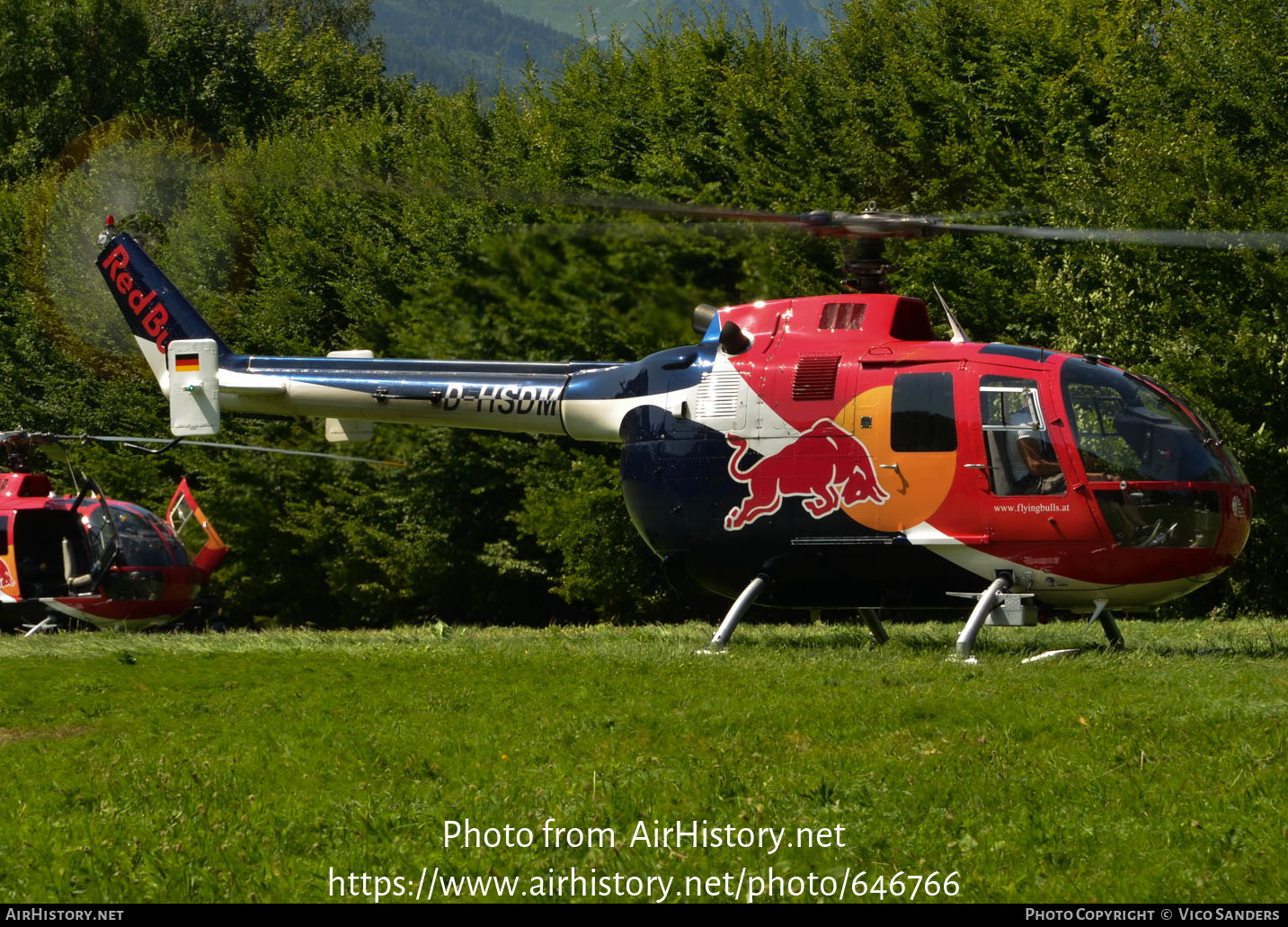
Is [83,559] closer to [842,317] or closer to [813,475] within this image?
[813,475]

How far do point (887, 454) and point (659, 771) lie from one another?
17.6 feet

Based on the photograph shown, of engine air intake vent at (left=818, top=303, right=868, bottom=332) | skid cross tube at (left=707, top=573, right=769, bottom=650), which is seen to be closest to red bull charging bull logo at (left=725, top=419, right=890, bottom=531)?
skid cross tube at (left=707, top=573, right=769, bottom=650)

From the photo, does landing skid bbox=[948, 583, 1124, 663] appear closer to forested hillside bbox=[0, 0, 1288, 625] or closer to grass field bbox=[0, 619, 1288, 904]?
grass field bbox=[0, 619, 1288, 904]

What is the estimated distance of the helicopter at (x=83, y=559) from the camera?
69.6ft

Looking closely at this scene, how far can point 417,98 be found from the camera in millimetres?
45812

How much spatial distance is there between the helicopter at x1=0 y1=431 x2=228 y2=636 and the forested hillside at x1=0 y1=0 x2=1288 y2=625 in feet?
14.2

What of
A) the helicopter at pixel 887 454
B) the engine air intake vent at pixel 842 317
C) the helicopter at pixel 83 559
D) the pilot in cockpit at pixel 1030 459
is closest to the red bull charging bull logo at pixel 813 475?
the helicopter at pixel 887 454

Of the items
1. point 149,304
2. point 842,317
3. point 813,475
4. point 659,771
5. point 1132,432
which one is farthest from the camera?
point 149,304

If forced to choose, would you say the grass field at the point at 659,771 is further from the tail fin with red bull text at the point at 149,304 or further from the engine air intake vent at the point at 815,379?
the tail fin with red bull text at the point at 149,304

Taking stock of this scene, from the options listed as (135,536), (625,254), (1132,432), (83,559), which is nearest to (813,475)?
→ (1132,432)

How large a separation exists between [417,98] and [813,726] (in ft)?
131

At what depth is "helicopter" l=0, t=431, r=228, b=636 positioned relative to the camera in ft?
69.6

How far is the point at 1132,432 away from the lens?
40.4 ft
